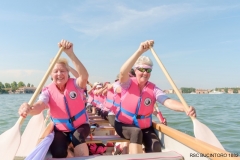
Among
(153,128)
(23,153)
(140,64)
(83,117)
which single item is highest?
(140,64)

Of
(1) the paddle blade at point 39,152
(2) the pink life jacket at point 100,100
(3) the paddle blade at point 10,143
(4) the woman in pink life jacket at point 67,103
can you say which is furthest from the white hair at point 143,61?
(2) the pink life jacket at point 100,100

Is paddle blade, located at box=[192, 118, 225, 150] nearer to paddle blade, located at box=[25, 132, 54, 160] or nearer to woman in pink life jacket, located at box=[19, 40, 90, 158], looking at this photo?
woman in pink life jacket, located at box=[19, 40, 90, 158]

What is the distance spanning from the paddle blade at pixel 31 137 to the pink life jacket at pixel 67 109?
515mm

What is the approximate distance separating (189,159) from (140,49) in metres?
1.30

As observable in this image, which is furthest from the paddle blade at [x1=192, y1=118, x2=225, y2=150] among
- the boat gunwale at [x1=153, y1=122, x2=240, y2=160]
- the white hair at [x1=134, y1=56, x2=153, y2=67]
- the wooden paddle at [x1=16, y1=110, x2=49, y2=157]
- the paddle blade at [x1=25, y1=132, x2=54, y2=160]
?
the wooden paddle at [x1=16, y1=110, x2=49, y2=157]

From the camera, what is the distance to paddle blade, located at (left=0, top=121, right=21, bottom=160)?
2247 mm

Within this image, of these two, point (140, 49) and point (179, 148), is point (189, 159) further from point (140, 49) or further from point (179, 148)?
point (140, 49)

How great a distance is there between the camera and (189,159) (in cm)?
227

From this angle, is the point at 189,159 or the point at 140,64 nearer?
the point at 189,159

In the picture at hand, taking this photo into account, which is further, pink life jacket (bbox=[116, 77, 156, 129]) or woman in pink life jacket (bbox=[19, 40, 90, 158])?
pink life jacket (bbox=[116, 77, 156, 129])

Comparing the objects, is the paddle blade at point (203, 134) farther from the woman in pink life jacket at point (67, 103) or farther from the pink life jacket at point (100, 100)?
the pink life jacket at point (100, 100)

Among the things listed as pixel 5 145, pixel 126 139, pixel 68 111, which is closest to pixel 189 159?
pixel 126 139

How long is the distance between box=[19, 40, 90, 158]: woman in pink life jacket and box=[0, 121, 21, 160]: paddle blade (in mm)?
375

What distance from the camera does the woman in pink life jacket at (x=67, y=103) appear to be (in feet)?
8.72
